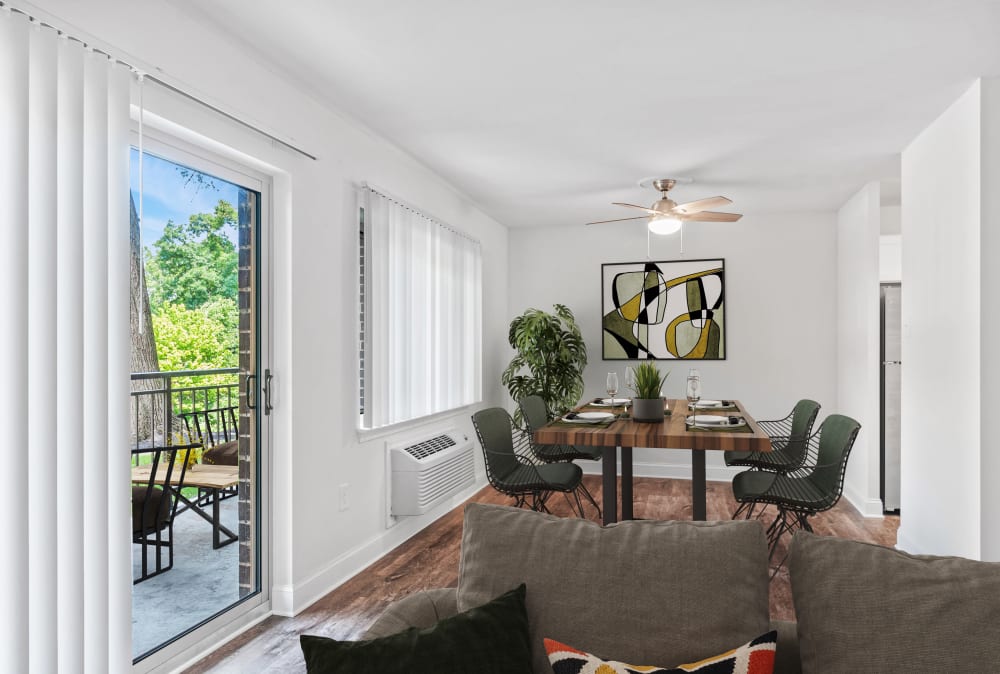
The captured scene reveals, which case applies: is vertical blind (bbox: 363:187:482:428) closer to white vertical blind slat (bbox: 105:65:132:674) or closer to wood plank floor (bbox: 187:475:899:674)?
wood plank floor (bbox: 187:475:899:674)

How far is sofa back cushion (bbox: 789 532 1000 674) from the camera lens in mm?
1126

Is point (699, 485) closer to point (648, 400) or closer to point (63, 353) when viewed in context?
point (648, 400)

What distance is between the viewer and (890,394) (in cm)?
483

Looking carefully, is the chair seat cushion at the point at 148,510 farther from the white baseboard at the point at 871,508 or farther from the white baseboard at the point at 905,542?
the white baseboard at the point at 871,508

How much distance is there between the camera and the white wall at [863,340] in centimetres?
473

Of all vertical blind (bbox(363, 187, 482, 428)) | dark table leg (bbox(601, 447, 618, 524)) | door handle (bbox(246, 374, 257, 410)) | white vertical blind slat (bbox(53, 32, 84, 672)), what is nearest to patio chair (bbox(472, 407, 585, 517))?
dark table leg (bbox(601, 447, 618, 524))

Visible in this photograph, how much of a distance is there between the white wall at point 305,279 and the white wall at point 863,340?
354cm

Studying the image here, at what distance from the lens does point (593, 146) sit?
3900 mm

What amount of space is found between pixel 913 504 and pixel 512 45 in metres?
3.46

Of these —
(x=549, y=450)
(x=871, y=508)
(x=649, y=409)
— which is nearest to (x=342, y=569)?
(x=549, y=450)

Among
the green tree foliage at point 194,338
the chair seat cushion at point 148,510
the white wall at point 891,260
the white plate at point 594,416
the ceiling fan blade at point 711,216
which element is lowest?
the chair seat cushion at point 148,510

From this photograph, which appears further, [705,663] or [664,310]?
[664,310]

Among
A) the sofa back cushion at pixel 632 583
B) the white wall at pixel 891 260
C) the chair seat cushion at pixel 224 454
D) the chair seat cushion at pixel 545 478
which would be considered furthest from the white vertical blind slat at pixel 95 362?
the white wall at pixel 891 260

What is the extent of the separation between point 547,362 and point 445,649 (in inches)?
182
